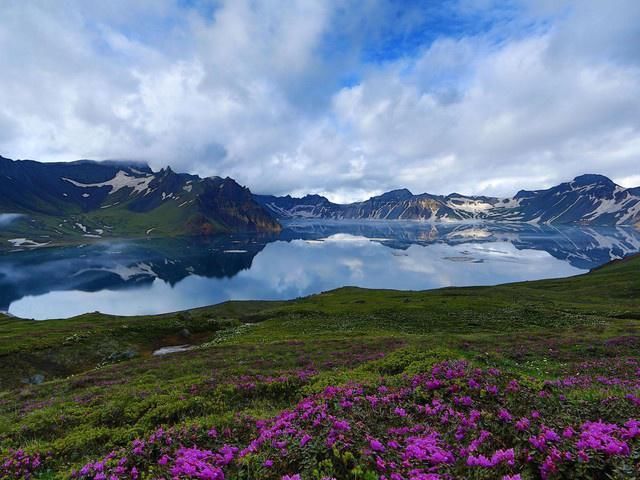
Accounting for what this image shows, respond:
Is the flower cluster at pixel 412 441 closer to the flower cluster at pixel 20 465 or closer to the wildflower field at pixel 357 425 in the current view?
the wildflower field at pixel 357 425

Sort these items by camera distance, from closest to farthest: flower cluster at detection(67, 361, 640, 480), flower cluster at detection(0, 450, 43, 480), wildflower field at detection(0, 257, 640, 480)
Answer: flower cluster at detection(67, 361, 640, 480) < wildflower field at detection(0, 257, 640, 480) < flower cluster at detection(0, 450, 43, 480)

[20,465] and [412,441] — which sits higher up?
[412,441]

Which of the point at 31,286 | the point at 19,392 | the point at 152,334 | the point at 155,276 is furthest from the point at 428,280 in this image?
the point at 31,286

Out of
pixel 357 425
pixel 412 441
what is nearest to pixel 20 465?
pixel 357 425

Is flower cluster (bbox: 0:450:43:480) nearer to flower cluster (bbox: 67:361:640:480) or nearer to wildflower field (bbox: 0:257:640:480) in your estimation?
wildflower field (bbox: 0:257:640:480)

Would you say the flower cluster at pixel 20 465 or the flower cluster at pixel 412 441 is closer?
the flower cluster at pixel 412 441

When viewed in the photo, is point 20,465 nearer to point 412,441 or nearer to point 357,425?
point 357,425

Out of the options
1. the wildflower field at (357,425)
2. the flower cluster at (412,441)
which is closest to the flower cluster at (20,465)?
the wildflower field at (357,425)

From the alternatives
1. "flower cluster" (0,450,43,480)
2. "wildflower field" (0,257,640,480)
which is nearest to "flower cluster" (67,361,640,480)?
"wildflower field" (0,257,640,480)

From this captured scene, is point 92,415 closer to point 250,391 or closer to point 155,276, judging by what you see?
point 250,391

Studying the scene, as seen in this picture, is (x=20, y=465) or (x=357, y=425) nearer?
(x=357, y=425)

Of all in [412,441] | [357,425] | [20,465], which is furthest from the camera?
[20,465]

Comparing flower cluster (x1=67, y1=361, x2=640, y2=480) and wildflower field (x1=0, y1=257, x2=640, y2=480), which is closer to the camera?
flower cluster (x1=67, y1=361, x2=640, y2=480)

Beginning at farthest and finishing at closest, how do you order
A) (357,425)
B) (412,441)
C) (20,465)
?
(20,465), (357,425), (412,441)
